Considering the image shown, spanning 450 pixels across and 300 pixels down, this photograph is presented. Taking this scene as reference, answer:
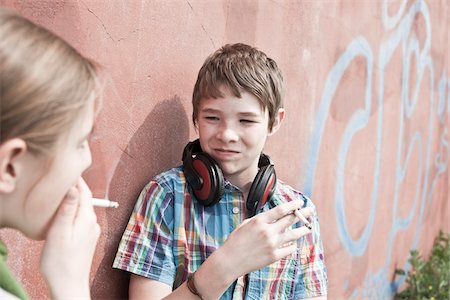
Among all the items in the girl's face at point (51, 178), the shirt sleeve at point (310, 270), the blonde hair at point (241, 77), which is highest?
the blonde hair at point (241, 77)

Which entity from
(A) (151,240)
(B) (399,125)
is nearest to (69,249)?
(A) (151,240)

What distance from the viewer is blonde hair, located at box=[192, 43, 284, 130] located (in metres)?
2.32

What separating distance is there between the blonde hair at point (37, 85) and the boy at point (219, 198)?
42.6 inches

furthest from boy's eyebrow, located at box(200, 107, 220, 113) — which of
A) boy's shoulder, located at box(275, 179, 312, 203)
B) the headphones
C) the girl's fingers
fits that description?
the girl's fingers

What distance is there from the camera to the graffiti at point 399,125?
4254mm

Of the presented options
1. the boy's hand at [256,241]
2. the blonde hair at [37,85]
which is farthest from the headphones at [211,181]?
the blonde hair at [37,85]

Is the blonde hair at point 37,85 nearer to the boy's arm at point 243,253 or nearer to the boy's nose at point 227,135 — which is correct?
the boy's arm at point 243,253

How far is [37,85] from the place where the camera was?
1128mm

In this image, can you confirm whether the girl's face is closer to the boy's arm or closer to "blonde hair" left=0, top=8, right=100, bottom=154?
"blonde hair" left=0, top=8, right=100, bottom=154

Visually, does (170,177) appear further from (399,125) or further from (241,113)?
(399,125)

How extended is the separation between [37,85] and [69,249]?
35 cm

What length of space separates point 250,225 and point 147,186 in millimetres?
464

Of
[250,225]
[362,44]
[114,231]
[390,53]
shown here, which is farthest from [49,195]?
[390,53]

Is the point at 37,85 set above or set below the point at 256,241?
above
